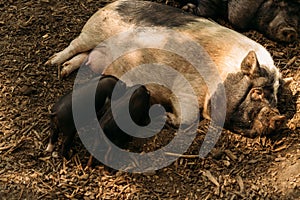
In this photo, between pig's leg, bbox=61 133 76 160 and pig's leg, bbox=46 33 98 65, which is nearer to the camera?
pig's leg, bbox=61 133 76 160

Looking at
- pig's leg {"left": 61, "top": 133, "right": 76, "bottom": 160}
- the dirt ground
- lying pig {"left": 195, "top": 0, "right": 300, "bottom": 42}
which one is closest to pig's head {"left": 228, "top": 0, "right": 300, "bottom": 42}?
lying pig {"left": 195, "top": 0, "right": 300, "bottom": 42}

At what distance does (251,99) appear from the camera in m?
4.62

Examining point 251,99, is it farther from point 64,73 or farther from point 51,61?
point 51,61

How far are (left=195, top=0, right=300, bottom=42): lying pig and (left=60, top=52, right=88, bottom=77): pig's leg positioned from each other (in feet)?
5.40

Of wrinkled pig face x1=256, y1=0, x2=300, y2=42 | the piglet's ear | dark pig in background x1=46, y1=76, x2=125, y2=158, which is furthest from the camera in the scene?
wrinkled pig face x1=256, y1=0, x2=300, y2=42

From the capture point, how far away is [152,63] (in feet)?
16.5

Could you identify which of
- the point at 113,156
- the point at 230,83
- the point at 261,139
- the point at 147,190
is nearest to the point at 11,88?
the point at 113,156

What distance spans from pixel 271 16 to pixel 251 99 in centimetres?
140

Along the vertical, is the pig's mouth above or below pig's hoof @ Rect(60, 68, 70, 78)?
above

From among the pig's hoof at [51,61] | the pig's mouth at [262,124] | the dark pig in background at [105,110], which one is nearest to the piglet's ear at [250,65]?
the pig's mouth at [262,124]

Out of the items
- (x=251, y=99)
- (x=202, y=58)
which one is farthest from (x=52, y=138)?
(x=251, y=99)

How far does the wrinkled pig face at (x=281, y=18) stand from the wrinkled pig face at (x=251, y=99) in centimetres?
98

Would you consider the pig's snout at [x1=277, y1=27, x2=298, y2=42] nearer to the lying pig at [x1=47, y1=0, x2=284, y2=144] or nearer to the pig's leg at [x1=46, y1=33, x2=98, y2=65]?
the lying pig at [x1=47, y1=0, x2=284, y2=144]

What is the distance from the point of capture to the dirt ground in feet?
14.0
